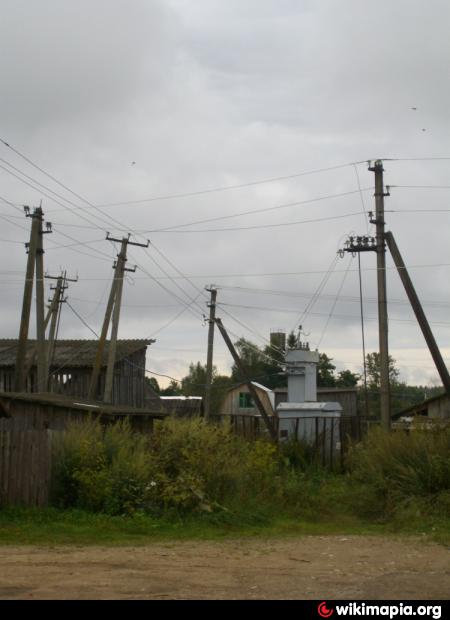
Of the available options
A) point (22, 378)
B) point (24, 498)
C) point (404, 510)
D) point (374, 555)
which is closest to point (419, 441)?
point (404, 510)

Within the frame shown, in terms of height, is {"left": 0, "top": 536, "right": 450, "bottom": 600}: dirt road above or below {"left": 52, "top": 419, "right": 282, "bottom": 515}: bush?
below

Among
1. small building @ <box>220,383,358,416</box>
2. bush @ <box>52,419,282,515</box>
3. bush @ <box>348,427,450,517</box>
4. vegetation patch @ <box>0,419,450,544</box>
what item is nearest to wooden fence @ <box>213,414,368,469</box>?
bush @ <box>348,427,450,517</box>

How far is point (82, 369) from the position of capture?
42.4 m

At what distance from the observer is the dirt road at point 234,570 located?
29.6 feet

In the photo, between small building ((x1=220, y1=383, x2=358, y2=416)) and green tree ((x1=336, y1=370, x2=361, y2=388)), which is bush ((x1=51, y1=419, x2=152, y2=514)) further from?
green tree ((x1=336, y1=370, x2=361, y2=388))

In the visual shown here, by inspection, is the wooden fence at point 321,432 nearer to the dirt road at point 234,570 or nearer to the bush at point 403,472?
the bush at point 403,472

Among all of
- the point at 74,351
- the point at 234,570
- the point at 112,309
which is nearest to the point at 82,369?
the point at 74,351

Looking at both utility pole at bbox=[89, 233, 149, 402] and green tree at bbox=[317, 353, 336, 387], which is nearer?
utility pole at bbox=[89, 233, 149, 402]

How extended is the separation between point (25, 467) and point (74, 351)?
1171 inches

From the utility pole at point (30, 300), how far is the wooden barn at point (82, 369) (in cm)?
1002

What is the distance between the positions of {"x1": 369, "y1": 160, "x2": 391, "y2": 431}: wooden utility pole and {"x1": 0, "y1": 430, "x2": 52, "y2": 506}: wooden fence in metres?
12.5

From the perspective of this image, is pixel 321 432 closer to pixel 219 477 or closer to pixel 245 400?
pixel 219 477

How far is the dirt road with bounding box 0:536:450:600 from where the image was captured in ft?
29.6
